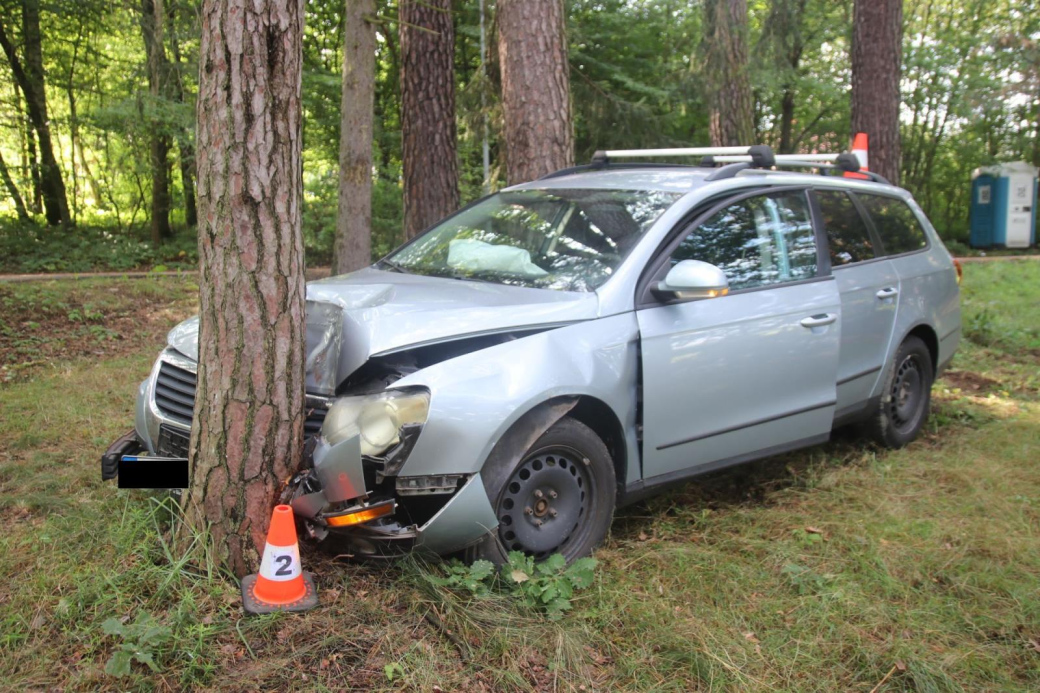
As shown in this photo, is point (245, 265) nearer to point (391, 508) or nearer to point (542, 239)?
point (391, 508)

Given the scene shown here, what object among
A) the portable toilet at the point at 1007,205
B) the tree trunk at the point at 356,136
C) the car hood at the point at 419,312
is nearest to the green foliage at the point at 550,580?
the car hood at the point at 419,312

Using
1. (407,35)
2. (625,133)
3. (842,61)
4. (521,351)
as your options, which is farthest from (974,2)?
(521,351)

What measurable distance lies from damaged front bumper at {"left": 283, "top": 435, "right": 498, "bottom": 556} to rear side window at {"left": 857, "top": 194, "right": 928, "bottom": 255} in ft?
11.5

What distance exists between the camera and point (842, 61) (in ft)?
75.2

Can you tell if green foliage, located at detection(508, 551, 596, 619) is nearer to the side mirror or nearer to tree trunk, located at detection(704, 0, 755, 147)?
the side mirror

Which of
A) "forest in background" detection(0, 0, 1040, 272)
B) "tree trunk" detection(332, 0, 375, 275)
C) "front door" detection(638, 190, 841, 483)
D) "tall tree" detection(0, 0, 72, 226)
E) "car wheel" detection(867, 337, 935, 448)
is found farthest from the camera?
"tall tree" detection(0, 0, 72, 226)

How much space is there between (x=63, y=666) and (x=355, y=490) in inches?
41.0

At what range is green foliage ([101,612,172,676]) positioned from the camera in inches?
105

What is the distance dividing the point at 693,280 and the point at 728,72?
931cm

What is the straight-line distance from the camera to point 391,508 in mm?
3248

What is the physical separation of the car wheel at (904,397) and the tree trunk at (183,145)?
5670mm

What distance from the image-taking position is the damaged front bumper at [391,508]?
128 inches

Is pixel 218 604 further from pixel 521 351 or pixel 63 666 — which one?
pixel 521 351

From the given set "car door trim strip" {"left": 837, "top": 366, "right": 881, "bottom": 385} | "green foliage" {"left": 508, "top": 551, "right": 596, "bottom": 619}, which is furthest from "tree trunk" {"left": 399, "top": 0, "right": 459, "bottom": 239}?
"green foliage" {"left": 508, "top": 551, "right": 596, "bottom": 619}
